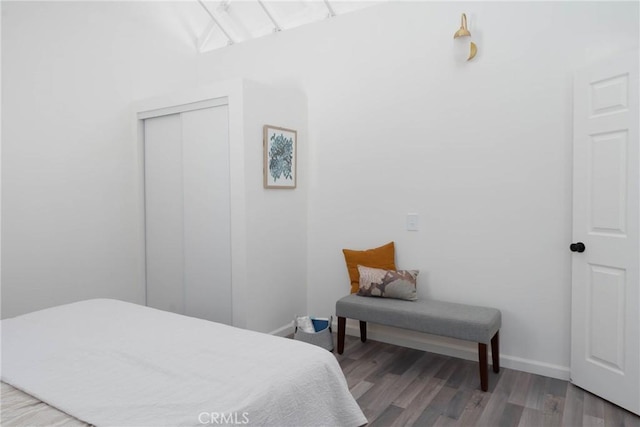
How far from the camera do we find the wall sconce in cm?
285

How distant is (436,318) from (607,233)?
1089 mm

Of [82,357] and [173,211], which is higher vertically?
[173,211]

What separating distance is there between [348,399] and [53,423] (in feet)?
3.09

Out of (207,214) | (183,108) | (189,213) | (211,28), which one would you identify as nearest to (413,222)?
(207,214)

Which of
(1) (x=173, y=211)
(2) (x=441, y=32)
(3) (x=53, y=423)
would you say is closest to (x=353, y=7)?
(2) (x=441, y=32)

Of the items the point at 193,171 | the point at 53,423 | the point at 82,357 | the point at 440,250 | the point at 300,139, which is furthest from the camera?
the point at 300,139

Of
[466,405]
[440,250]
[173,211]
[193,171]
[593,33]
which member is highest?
[593,33]

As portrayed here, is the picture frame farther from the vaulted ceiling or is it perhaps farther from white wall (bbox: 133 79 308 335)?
the vaulted ceiling

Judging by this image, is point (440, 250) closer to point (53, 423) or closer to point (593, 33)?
point (593, 33)

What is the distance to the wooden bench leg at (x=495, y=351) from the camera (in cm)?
272

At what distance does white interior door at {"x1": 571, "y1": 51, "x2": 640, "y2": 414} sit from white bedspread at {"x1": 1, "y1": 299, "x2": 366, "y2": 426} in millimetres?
1671

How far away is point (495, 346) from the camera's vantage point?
273 centimetres

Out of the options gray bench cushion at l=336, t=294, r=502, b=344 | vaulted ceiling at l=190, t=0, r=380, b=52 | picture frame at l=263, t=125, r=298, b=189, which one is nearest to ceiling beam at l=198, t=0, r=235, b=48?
vaulted ceiling at l=190, t=0, r=380, b=52

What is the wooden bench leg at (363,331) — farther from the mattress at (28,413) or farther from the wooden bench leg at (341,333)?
the mattress at (28,413)
